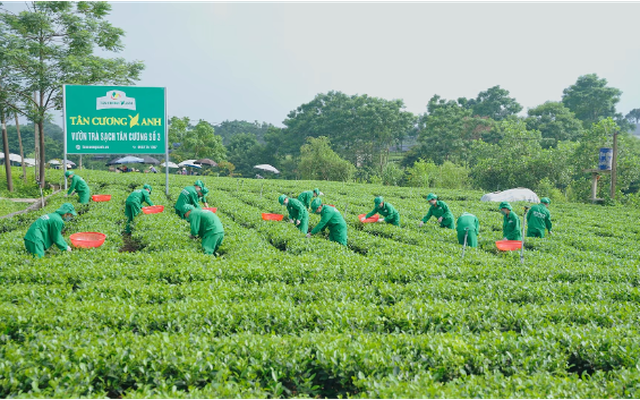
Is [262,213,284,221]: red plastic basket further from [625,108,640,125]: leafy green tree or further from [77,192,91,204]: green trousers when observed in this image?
[625,108,640,125]: leafy green tree

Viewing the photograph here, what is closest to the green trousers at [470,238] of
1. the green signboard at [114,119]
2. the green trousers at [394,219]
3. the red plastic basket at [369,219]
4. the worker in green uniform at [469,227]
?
the worker in green uniform at [469,227]

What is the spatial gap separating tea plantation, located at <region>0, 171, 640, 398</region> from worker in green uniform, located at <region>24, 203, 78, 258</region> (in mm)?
375

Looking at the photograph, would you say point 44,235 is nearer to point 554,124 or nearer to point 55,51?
point 55,51

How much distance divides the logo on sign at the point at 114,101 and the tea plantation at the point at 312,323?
8.26 m

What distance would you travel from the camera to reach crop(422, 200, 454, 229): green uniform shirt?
13828 mm

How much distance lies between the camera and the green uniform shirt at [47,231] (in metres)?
8.79

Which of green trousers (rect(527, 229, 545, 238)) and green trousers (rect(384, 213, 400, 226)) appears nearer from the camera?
green trousers (rect(527, 229, 545, 238))

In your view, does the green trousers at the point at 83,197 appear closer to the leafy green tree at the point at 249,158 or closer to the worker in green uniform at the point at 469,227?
the worker in green uniform at the point at 469,227

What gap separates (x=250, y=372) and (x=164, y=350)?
38.8 inches

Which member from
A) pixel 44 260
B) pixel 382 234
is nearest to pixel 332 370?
pixel 44 260

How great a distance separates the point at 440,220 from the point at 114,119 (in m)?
13.1

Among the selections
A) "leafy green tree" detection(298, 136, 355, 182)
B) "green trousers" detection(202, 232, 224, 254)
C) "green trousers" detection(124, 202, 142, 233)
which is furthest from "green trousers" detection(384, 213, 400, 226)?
"leafy green tree" detection(298, 136, 355, 182)

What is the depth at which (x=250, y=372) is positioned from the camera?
438 centimetres

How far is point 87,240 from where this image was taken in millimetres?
9734
